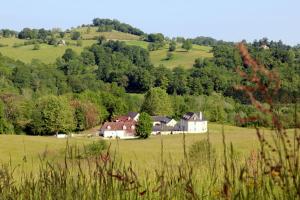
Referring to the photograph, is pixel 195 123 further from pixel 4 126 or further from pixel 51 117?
pixel 4 126

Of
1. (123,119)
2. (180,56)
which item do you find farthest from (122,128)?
(180,56)

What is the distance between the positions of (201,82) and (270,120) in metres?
134

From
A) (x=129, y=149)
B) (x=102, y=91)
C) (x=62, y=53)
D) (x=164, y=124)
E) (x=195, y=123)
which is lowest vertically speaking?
(x=164, y=124)

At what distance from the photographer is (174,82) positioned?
13800 cm

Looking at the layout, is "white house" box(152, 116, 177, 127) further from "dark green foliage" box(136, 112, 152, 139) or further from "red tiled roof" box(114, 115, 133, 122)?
"dark green foliage" box(136, 112, 152, 139)

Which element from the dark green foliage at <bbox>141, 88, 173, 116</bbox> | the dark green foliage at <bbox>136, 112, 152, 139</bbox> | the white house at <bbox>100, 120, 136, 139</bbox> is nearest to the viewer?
the dark green foliage at <bbox>136, 112, 152, 139</bbox>

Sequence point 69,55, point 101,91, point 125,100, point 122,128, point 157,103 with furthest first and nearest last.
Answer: point 69,55 < point 101,91 < point 125,100 < point 157,103 < point 122,128

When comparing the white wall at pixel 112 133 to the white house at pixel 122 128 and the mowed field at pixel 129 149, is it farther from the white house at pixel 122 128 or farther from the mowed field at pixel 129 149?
the mowed field at pixel 129 149

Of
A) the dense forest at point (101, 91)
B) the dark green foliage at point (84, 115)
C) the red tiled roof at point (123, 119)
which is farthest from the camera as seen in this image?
the red tiled roof at point (123, 119)

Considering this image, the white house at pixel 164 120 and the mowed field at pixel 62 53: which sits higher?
the mowed field at pixel 62 53

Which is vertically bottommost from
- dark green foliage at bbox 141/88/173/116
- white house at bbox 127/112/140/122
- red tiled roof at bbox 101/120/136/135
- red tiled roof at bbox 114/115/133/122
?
red tiled roof at bbox 101/120/136/135

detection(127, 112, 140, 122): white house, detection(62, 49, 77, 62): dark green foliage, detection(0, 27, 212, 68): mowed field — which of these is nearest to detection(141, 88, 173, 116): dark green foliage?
detection(127, 112, 140, 122): white house

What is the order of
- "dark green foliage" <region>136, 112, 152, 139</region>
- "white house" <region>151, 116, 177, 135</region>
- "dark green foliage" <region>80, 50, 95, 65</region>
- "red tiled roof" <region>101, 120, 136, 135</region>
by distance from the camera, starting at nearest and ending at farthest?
1. "dark green foliage" <region>136, 112, 152, 139</region>
2. "white house" <region>151, 116, 177, 135</region>
3. "red tiled roof" <region>101, 120, 136, 135</region>
4. "dark green foliage" <region>80, 50, 95, 65</region>

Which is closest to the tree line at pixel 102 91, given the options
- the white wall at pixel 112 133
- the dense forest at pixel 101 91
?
the dense forest at pixel 101 91
